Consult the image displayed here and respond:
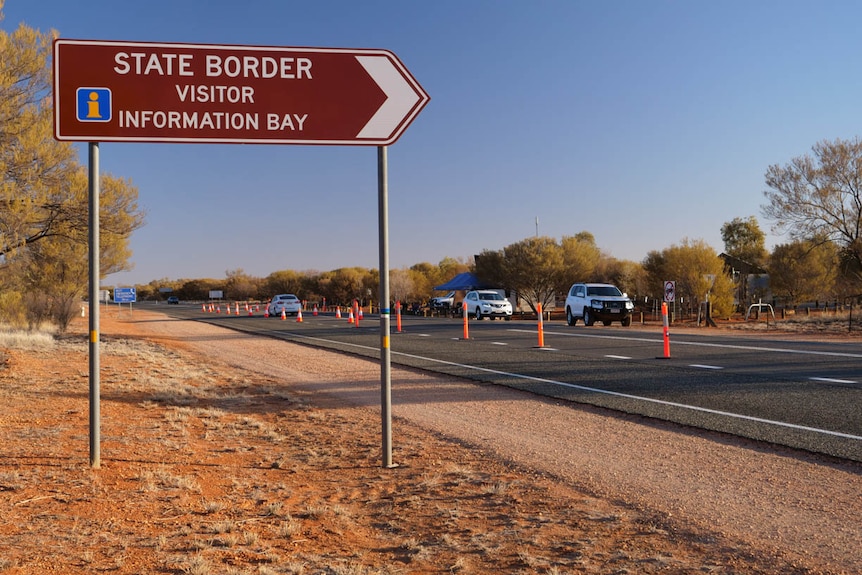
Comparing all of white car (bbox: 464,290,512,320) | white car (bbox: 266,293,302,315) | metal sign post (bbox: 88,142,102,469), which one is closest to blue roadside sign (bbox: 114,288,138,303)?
white car (bbox: 266,293,302,315)

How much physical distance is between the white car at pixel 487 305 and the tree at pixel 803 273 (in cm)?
2285

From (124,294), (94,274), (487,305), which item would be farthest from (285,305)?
(94,274)

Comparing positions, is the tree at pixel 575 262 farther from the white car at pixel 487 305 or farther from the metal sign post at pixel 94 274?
the metal sign post at pixel 94 274

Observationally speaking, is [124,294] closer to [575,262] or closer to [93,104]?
[575,262]

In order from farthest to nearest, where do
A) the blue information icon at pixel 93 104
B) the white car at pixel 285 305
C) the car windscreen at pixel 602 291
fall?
the white car at pixel 285 305, the car windscreen at pixel 602 291, the blue information icon at pixel 93 104

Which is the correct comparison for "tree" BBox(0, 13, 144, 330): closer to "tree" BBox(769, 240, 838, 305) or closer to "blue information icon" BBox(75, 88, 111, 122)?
"blue information icon" BBox(75, 88, 111, 122)

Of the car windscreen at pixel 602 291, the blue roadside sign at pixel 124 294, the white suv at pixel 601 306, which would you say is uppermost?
the blue roadside sign at pixel 124 294

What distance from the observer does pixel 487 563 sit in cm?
415

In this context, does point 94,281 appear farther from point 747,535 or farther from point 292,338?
point 292,338

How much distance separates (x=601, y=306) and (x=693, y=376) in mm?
19613

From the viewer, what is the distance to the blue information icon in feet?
19.6

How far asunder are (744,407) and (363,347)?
13.4 metres

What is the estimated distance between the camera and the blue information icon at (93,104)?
235 inches

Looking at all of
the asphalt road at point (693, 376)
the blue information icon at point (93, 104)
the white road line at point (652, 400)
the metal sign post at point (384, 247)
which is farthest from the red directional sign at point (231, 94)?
the white road line at point (652, 400)
